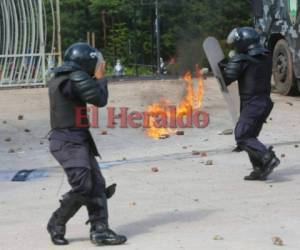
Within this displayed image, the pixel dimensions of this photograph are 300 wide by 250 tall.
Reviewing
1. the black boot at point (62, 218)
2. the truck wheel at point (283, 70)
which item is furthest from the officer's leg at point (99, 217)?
the truck wheel at point (283, 70)

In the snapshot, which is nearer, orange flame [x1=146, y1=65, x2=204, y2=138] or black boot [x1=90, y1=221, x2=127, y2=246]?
black boot [x1=90, y1=221, x2=127, y2=246]

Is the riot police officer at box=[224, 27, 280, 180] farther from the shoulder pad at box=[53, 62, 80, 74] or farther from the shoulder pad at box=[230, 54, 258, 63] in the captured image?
the shoulder pad at box=[53, 62, 80, 74]

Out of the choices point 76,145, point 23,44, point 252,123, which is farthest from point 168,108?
point 76,145

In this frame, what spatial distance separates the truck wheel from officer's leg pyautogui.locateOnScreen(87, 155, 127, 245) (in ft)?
32.5

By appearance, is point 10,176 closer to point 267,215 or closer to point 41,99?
point 267,215

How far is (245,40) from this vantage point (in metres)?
8.30

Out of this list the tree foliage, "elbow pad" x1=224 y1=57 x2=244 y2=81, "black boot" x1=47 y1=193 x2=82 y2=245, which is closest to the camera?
"black boot" x1=47 y1=193 x2=82 y2=245

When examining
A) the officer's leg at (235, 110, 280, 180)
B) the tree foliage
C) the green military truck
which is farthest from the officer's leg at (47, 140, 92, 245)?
the green military truck

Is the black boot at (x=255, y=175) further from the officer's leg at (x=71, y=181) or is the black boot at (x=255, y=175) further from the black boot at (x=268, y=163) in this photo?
the officer's leg at (x=71, y=181)

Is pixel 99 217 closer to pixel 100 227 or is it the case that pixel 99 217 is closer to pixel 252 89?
pixel 100 227

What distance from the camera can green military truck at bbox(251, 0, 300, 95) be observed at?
14977 millimetres

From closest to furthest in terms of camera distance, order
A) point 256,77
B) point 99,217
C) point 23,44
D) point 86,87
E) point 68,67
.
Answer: point 86,87 → point 68,67 → point 99,217 → point 256,77 → point 23,44

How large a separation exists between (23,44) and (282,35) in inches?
231

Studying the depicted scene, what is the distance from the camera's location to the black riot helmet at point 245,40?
8297 mm
